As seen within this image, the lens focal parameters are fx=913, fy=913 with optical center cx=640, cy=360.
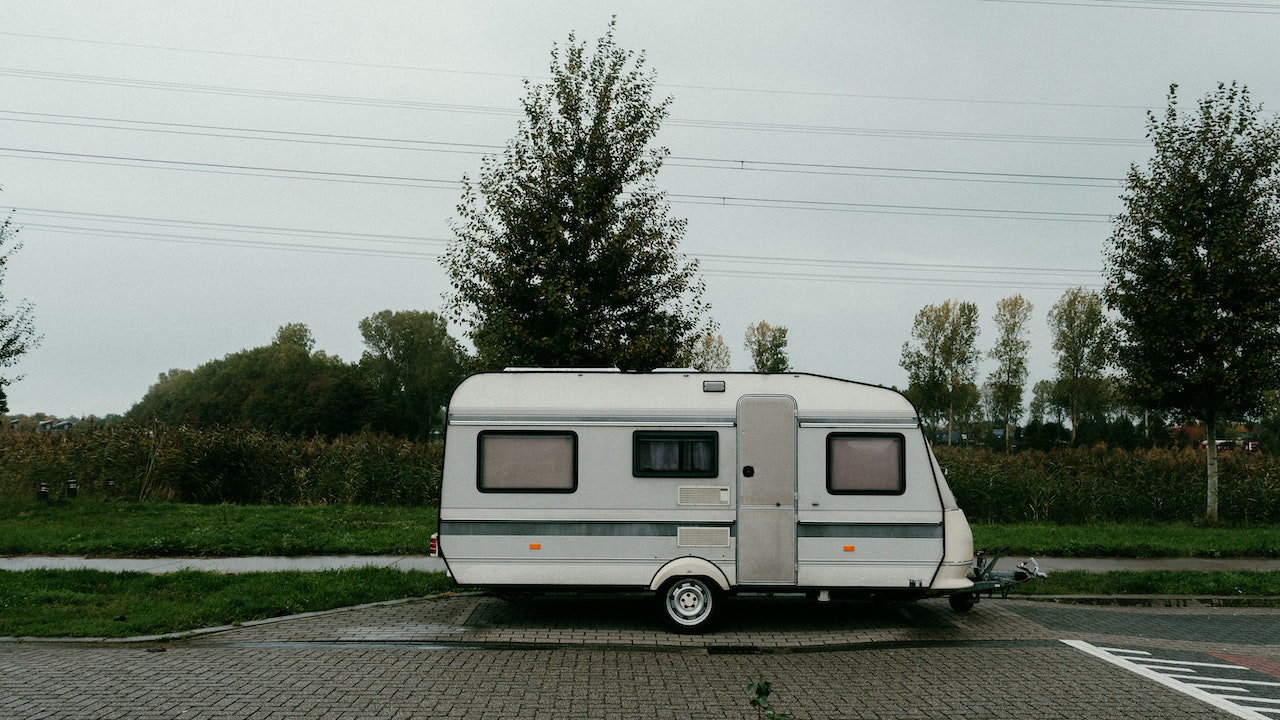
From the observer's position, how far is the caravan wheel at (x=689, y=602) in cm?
997

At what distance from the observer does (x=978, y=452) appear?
76.5 ft

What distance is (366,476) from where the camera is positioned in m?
21.0

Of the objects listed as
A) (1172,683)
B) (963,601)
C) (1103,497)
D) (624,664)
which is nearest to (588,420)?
(624,664)

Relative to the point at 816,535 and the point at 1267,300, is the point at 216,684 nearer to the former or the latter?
the point at 816,535

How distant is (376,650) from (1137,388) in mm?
15669

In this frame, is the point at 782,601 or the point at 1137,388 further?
the point at 1137,388

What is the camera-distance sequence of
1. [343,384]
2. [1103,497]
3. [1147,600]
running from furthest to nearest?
[343,384]
[1103,497]
[1147,600]

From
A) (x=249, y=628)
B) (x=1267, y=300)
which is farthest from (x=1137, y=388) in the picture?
(x=249, y=628)

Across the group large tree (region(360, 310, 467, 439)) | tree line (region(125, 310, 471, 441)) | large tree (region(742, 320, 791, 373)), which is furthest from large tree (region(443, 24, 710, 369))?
large tree (region(360, 310, 467, 439))

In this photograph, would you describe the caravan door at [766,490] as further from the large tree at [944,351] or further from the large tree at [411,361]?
the large tree at [411,361]

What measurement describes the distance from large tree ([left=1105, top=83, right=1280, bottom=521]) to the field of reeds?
1982mm

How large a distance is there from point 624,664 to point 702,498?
2.13 meters

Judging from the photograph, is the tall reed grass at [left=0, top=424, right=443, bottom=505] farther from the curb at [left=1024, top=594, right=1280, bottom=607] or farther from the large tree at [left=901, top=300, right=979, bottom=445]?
the large tree at [left=901, top=300, right=979, bottom=445]

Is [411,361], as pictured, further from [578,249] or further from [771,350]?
[578,249]
